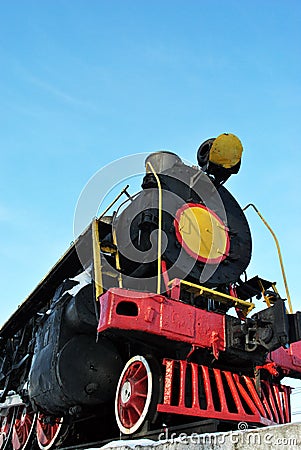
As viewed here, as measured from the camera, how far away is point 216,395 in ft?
15.8

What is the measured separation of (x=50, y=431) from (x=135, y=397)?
92.0 inches

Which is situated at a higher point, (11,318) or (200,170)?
(200,170)

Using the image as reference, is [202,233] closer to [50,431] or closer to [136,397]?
[136,397]

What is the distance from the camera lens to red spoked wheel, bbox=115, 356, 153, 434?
4.39m

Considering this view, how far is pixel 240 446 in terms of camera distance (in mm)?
2395

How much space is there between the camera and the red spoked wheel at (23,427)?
280 inches

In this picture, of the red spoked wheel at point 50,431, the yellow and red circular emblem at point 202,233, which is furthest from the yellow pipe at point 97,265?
the red spoked wheel at point 50,431

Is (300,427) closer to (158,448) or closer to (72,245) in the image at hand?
(158,448)

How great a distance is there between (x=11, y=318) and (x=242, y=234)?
12.9ft

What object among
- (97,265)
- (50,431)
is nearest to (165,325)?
(97,265)

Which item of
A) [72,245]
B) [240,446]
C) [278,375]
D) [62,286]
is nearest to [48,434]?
[62,286]

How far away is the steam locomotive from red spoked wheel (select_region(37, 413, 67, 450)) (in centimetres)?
2

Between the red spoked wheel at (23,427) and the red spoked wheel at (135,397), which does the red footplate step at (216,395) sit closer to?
the red spoked wheel at (135,397)

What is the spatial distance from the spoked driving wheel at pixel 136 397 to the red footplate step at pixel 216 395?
8.0 inches
